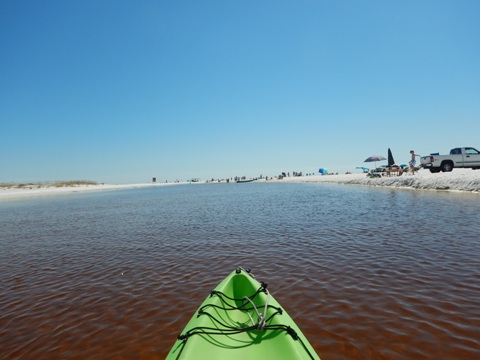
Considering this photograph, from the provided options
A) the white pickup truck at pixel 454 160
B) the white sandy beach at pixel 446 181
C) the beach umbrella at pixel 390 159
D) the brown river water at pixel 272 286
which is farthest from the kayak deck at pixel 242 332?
the beach umbrella at pixel 390 159

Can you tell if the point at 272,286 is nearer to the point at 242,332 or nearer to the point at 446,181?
the point at 242,332

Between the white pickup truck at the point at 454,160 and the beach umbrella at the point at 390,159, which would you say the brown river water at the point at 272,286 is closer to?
the white pickup truck at the point at 454,160

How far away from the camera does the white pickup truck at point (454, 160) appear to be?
26711 millimetres

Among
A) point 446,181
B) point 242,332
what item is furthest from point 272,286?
point 446,181

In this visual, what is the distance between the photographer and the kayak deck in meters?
3.46

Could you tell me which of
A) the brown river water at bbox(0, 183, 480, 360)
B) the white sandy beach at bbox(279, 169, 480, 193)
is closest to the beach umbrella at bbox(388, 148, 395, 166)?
the white sandy beach at bbox(279, 169, 480, 193)

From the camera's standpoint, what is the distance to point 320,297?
5.91m

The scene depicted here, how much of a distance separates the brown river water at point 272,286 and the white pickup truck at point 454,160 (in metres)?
Answer: 18.2

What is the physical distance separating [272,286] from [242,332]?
261 centimetres

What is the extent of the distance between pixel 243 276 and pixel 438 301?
4064 millimetres

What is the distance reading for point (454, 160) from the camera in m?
27.8

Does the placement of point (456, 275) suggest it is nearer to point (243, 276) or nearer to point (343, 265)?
point (343, 265)

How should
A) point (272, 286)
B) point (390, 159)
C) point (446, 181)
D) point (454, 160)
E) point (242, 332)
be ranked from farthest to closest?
point (390, 159)
point (454, 160)
point (446, 181)
point (272, 286)
point (242, 332)

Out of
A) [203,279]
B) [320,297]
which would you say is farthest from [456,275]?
[203,279]
